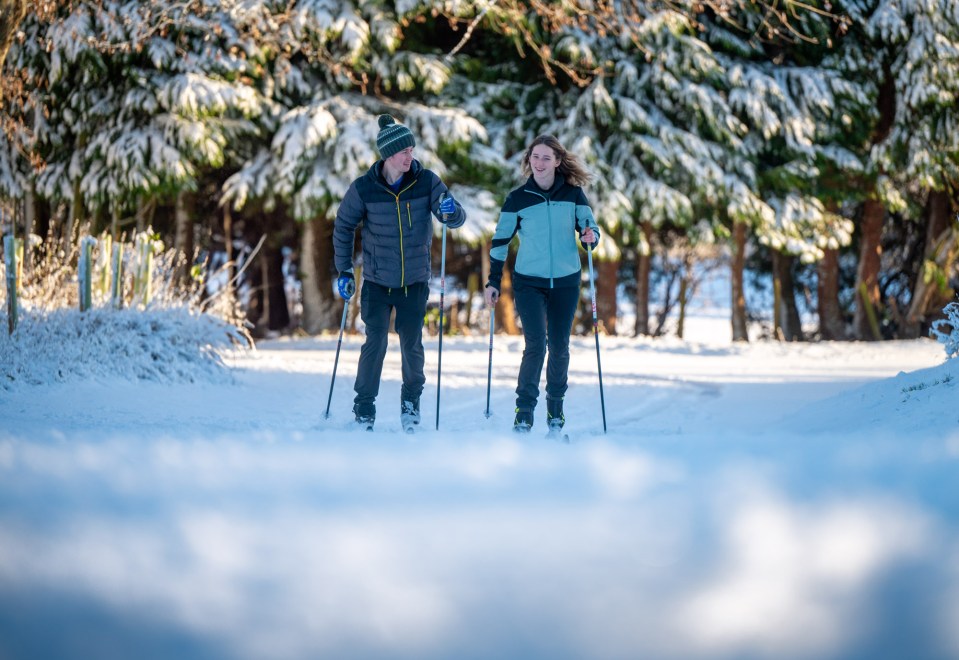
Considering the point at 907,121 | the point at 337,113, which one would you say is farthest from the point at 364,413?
the point at 907,121

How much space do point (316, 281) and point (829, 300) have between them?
1007 centimetres

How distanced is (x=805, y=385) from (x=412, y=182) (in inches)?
213

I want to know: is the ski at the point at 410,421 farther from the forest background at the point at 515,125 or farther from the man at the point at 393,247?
the forest background at the point at 515,125

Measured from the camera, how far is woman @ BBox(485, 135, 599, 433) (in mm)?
5703

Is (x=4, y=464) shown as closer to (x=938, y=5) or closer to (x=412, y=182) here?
(x=412, y=182)

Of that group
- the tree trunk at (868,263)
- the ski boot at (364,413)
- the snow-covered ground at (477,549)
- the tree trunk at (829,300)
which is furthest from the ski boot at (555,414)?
the tree trunk at (829,300)

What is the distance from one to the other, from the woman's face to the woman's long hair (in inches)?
1.1

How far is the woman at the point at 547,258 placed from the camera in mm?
5703

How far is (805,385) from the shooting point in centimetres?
953

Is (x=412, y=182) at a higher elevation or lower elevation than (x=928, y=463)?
higher

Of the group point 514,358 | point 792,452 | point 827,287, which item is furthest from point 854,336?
point 792,452

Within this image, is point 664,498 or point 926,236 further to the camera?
point 926,236

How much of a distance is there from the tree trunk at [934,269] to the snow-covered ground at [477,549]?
1489cm

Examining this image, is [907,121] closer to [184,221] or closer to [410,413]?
[184,221]
